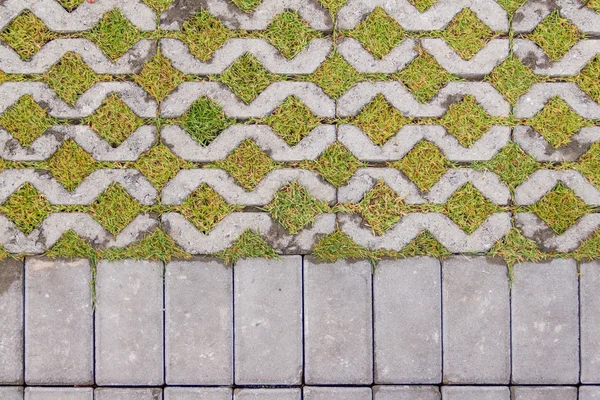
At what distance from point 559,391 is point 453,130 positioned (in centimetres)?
136

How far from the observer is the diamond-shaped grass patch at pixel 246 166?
238 centimetres

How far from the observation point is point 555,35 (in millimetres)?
2418

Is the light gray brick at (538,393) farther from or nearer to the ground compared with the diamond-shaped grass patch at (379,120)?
nearer to the ground

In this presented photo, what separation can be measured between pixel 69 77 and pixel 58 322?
1.19m

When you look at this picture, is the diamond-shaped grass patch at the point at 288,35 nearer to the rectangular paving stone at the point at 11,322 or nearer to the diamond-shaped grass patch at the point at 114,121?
the diamond-shaped grass patch at the point at 114,121

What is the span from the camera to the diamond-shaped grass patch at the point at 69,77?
2.39 m

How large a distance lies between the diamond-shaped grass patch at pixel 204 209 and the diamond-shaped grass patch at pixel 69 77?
0.76m

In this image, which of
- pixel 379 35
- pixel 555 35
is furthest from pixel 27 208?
pixel 555 35

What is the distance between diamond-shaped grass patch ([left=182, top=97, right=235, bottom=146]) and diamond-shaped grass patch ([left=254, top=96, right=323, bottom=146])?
0.65 ft

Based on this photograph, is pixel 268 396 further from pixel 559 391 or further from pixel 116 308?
pixel 559 391

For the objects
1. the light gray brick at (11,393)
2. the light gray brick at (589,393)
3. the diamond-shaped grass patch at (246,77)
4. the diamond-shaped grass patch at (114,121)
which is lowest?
the light gray brick at (589,393)

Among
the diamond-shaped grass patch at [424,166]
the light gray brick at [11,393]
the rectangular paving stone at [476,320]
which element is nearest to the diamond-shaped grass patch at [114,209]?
the light gray brick at [11,393]

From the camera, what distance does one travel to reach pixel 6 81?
2.39m

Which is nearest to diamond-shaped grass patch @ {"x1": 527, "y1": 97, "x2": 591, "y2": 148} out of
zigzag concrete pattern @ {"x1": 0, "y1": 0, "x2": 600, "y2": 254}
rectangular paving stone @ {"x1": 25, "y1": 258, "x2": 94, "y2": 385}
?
zigzag concrete pattern @ {"x1": 0, "y1": 0, "x2": 600, "y2": 254}
